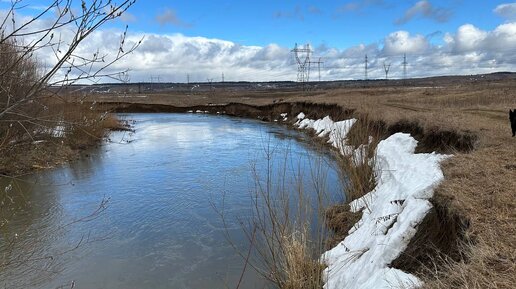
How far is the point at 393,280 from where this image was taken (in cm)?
529

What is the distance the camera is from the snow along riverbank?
5.84 m

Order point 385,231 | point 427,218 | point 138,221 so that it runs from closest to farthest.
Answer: point 427,218, point 385,231, point 138,221

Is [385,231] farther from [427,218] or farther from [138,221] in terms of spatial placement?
[138,221]

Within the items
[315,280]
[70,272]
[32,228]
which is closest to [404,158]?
[315,280]

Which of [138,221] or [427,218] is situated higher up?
[427,218]

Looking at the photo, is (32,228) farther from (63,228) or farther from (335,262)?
(335,262)

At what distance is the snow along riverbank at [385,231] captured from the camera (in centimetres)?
584

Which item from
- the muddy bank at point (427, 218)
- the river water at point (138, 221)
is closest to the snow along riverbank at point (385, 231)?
the muddy bank at point (427, 218)

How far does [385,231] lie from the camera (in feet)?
22.7

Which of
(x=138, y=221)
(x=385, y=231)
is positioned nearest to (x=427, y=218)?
(x=385, y=231)

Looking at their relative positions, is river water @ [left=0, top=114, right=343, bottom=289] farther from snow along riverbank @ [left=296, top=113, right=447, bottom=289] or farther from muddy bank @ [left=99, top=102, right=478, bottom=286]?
snow along riverbank @ [left=296, top=113, right=447, bottom=289]

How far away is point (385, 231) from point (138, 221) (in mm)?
6458

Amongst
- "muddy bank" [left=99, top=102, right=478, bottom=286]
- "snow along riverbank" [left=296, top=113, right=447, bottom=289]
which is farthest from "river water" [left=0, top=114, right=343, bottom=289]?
"snow along riverbank" [left=296, top=113, right=447, bottom=289]

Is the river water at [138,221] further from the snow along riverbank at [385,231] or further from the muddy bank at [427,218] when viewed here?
the snow along riverbank at [385,231]
